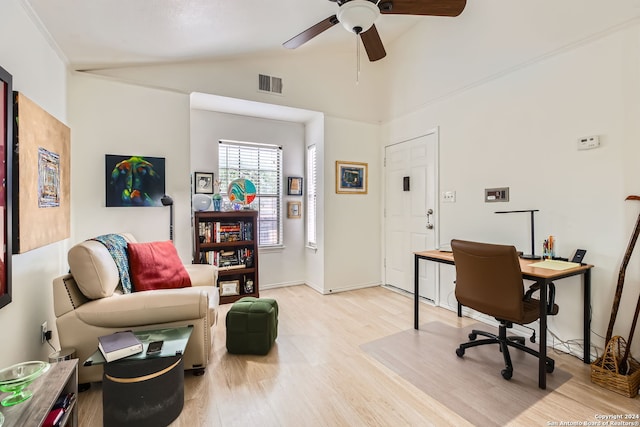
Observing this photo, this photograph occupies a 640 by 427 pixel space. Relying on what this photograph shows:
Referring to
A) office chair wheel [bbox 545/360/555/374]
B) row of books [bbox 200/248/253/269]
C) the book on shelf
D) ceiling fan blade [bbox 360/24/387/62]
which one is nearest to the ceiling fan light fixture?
ceiling fan blade [bbox 360/24/387/62]

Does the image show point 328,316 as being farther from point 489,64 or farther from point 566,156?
point 489,64

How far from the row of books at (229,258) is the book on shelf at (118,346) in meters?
1.89

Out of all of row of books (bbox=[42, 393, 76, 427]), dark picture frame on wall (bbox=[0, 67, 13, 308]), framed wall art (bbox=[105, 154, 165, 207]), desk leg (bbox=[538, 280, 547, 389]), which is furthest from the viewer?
framed wall art (bbox=[105, 154, 165, 207])

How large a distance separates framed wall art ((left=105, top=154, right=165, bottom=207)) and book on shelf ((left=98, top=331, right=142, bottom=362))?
160 centimetres

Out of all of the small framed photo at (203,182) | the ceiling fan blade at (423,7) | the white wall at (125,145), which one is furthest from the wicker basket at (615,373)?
the small framed photo at (203,182)

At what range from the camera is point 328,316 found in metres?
3.31

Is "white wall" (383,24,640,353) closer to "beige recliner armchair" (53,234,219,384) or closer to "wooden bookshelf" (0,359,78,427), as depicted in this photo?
"beige recliner armchair" (53,234,219,384)

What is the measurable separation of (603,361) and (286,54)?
4.14 meters

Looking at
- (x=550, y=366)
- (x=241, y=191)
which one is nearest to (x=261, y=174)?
(x=241, y=191)

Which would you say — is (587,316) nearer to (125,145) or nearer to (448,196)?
(448,196)

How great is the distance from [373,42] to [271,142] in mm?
2186

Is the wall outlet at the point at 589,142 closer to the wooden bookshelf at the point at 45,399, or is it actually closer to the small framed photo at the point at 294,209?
the small framed photo at the point at 294,209

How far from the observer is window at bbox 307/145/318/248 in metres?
4.41

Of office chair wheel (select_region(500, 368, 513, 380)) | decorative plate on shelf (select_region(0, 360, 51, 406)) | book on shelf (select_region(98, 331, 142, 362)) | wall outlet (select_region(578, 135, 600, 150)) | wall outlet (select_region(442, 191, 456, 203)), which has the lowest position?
office chair wheel (select_region(500, 368, 513, 380))
